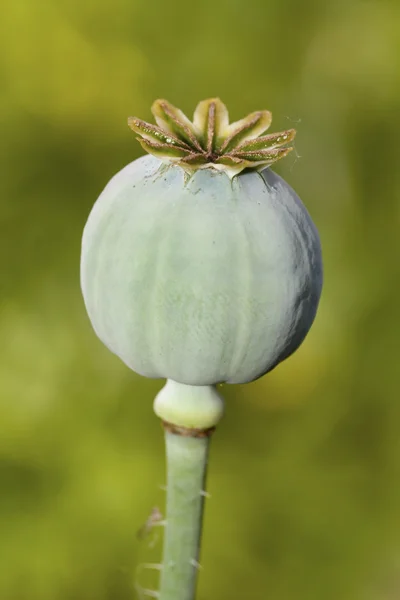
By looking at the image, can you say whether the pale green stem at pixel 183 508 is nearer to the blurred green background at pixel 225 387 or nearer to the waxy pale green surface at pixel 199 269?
the waxy pale green surface at pixel 199 269

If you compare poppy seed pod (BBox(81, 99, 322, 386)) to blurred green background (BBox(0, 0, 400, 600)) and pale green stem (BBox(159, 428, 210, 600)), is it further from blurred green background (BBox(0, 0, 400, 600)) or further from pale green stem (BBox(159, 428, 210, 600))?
blurred green background (BBox(0, 0, 400, 600))

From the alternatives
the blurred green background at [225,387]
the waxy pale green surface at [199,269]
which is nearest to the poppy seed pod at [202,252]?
the waxy pale green surface at [199,269]

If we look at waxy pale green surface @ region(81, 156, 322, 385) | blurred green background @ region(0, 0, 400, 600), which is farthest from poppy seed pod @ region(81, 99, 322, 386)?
blurred green background @ region(0, 0, 400, 600)

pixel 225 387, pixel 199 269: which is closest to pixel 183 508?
pixel 199 269

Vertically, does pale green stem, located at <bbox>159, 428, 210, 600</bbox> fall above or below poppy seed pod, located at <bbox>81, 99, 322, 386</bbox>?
below

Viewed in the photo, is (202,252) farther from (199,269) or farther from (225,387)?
(225,387)

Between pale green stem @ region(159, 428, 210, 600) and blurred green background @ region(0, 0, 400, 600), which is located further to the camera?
blurred green background @ region(0, 0, 400, 600)

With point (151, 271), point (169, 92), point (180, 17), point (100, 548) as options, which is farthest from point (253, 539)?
point (151, 271)
